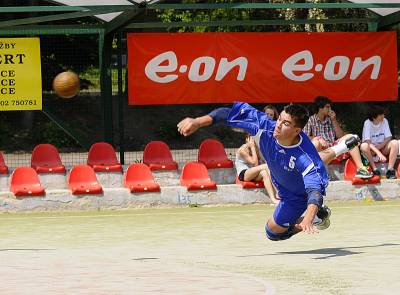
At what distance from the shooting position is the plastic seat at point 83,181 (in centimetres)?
1673

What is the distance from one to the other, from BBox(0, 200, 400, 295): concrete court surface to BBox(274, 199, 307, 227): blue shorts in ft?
1.12

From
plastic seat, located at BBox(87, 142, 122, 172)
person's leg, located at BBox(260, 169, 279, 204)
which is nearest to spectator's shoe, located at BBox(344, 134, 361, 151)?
person's leg, located at BBox(260, 169, 279, 204)

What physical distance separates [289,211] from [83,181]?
6.92 m

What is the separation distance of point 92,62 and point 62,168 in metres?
7.92

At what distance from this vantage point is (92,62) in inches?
1002

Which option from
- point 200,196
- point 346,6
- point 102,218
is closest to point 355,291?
point 102,218

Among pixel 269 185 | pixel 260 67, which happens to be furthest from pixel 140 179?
pixel 260 67

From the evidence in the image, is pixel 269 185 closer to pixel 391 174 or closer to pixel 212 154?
pixel 212 154

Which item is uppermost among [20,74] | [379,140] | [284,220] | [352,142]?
[20,74]

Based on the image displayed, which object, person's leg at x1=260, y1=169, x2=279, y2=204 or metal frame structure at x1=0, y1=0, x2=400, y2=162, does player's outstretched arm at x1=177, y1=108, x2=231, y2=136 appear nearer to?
person's leg at x1=260, y1=169, x2=279, y2=204

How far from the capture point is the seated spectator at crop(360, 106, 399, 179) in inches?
712

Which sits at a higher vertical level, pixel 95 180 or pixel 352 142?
pixel 352 142

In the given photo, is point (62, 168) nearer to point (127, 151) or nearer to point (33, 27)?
point (33, 27)

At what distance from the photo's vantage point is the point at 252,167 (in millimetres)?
17156
